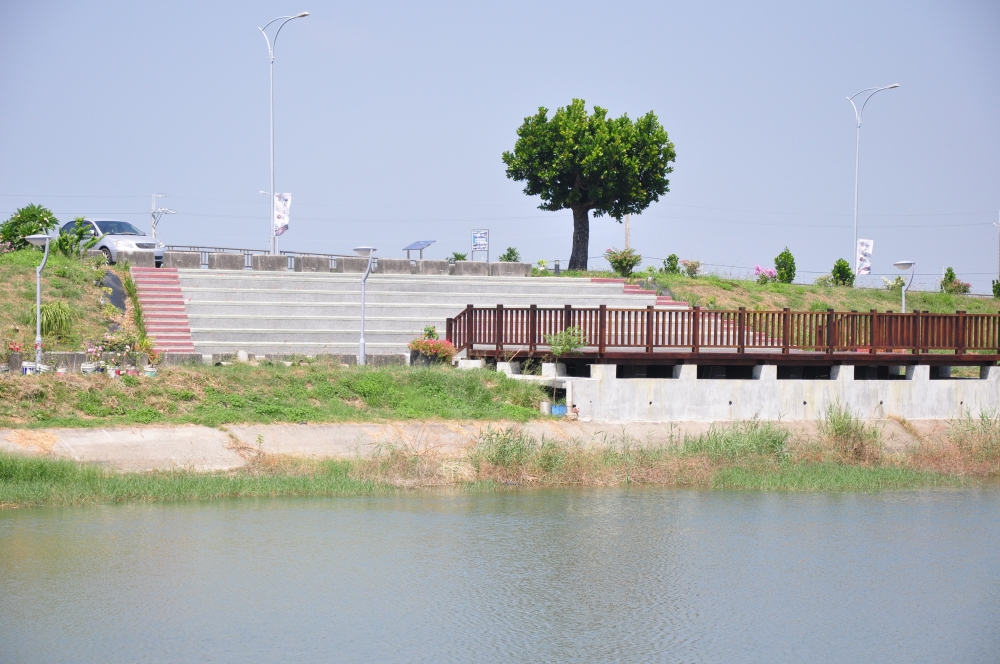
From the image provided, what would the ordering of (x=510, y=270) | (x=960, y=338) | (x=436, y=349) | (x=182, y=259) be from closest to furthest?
1. (x=436, y=349)
2. (x=960, y=338)
3. (x=182, y=259)
4. (x=510, y=270)

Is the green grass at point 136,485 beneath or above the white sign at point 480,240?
beneath

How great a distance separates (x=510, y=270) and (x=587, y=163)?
1069cm

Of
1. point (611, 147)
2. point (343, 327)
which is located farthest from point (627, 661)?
point (611, 147)

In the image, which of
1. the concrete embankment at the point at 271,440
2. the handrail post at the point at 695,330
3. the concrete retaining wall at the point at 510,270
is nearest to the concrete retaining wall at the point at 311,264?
the concrete retaining wall at the point at 510,270

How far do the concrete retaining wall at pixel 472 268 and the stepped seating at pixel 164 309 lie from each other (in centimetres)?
921

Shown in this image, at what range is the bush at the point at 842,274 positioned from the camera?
44.3 metres

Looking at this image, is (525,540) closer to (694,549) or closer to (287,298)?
(694,549)

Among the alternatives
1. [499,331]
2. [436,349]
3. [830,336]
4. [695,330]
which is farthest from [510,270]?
[830,336]

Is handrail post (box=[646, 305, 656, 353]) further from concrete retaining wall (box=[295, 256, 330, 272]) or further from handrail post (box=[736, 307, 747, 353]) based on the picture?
concrete retaining wall (box=[295, 256, 330, 272])

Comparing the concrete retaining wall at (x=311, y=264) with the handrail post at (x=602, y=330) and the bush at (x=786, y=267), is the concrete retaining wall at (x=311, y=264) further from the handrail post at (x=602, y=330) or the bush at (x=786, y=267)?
the bush at (x=786, y=267)

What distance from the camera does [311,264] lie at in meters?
32.8

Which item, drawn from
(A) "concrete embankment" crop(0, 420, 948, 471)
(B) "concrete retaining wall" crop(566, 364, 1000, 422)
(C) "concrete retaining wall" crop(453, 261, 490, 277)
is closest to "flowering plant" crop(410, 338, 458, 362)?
(B) "concrete retaining wall" crop(566, 364, 1000, 422)

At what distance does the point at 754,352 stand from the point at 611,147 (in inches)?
904

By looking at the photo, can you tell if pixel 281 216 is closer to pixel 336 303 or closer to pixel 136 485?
pixel 336 303
